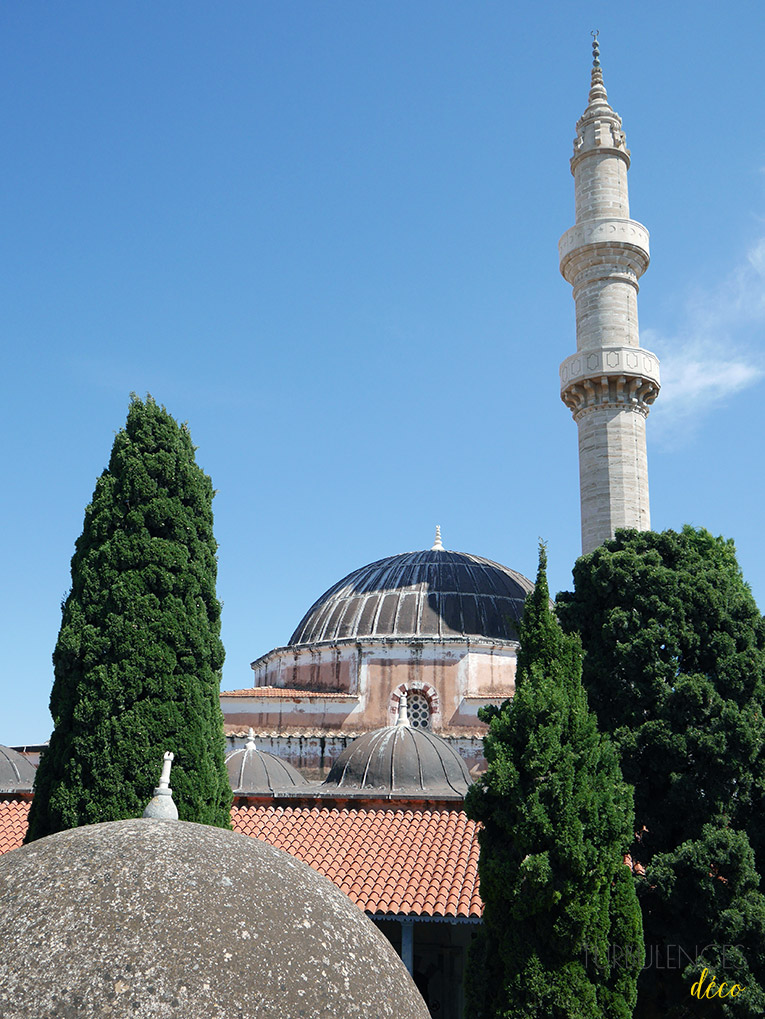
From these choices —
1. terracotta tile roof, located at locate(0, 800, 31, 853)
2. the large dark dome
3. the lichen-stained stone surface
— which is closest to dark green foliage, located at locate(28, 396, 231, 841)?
terracotta tile roof, located at locate(0, 800, 31, 853)

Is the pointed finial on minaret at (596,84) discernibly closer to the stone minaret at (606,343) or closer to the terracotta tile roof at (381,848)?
the stone minaret at (606,343)

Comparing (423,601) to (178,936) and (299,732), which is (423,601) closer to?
(299,732)

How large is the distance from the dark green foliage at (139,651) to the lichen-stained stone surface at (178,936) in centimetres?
625

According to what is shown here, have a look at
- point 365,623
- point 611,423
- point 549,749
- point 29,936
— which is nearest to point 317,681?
point 365,623

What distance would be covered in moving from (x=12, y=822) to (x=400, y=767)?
5834 mm

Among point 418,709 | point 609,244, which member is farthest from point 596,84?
point 418,709

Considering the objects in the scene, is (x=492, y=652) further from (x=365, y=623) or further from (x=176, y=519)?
(x=176, y=519)

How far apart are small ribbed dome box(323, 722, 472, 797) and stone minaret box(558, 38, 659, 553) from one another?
6.88m

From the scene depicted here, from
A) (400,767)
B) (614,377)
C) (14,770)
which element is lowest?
(14,770)

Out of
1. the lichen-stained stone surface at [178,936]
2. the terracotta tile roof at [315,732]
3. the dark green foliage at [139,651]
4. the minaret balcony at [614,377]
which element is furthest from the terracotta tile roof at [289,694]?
the lichen-stained stone surface at [178,936]

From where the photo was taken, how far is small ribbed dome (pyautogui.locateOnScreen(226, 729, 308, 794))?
1602 cm

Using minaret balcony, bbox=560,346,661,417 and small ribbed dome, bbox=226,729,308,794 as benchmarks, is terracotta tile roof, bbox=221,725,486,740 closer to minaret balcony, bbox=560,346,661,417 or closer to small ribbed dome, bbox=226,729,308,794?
small ribbed dome, bbox=226,729,308,794

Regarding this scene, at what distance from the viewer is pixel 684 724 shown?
11820 mm

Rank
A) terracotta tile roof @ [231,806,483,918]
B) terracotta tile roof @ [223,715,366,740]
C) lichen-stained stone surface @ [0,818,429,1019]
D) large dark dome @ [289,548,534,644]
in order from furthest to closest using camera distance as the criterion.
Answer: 1. large dark dome @ [289,548,534,644]
2. terracotta tile roof @ [223,715,366,740]
3. terracotta tile roof @ [231,806,483,918]
4. lichen-stained stone surface @ [0,818,429,1019]
